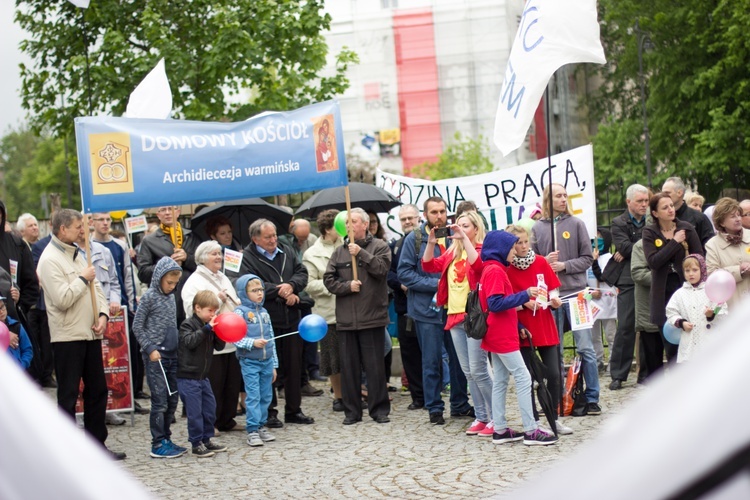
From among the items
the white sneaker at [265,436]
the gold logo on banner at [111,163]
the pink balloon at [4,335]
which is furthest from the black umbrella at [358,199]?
the pink balloon at [4,335]

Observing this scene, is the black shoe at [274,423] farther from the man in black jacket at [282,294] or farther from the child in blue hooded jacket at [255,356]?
the child in blue hooded jacket at [255,356]

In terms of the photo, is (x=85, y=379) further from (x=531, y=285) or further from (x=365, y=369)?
(x=531, y=285)

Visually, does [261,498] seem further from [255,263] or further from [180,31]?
[180,31]

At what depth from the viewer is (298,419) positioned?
1102 cm

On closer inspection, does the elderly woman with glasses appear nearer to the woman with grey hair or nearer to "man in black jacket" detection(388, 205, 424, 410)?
"man in black jacket" detection(388, 205, 424, 410)

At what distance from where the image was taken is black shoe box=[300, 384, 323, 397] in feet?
43.3

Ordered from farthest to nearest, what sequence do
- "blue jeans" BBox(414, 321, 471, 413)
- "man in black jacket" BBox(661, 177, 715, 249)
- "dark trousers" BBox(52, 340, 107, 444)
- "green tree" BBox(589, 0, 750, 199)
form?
"green tree" BBox(589, 0, 750, 199)
"man in black jacket" BBox(661, 177, 715, 249)
"blue jeans" BBox(414, 321, 471, 413)
"dark trousers" BBox(52, 340, 107, 444)

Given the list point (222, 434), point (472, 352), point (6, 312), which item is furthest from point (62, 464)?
point (222, 434)

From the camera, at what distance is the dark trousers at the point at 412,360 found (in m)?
11.6

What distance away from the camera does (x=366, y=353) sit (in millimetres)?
10805

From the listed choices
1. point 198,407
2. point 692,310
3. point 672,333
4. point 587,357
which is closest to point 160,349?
point 198,407

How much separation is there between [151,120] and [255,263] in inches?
84.7

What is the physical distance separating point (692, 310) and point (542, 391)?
5.76 ft

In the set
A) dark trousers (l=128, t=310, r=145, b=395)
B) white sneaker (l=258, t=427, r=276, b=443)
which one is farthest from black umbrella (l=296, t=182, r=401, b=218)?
white sneaker (l=258, t=427, r=276, b=443)
